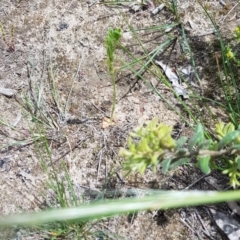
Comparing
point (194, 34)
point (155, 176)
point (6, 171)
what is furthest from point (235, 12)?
point (6, 171)

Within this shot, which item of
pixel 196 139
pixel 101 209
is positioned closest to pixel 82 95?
pixel 196 139

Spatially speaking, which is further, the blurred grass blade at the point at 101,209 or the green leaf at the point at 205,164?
the green leaf at the point at 205,164

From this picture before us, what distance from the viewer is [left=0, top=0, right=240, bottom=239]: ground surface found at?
1588 mm

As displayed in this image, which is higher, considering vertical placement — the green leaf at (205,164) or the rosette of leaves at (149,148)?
the rosette of leaves at (149,148)

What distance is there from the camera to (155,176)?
159 centimetres

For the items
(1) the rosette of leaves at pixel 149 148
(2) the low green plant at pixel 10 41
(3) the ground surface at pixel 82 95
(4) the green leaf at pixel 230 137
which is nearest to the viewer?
(1) the rosette of leaves at pixel 149 148

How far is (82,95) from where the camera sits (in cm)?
182

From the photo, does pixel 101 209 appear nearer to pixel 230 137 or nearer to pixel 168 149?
pixel 168 149

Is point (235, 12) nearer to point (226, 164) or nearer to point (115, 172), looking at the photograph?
point (226, 164)

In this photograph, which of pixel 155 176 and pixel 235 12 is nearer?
pixel 155 176

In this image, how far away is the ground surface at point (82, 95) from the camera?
1.59 m

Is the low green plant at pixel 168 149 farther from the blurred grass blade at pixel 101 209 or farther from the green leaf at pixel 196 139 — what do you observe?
the blurred grass blade at pixel 101 209

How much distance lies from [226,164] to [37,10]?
1247mm

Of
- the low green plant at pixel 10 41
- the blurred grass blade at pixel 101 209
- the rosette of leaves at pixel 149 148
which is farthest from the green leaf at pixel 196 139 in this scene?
the low green plant at pixel 10 41
